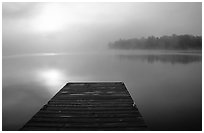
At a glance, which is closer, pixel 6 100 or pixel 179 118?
pixel 179 118

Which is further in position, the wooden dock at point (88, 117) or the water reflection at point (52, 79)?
the water reflection at point (52, 79)

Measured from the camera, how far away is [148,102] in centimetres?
995

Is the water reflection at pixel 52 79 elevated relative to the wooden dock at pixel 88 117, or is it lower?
lower

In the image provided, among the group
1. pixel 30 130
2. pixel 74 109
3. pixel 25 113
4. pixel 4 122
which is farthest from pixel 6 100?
pixel 30 130

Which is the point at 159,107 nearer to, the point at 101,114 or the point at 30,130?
the point at 101,114

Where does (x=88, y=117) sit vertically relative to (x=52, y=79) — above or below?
above

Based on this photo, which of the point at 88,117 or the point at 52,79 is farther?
the point at 52,79

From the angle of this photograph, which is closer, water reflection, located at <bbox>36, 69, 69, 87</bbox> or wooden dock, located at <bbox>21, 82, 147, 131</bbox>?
wooden dock, located at <bbox>21, 82, 147, 131</bbox>

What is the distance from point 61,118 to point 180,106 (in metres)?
6.92

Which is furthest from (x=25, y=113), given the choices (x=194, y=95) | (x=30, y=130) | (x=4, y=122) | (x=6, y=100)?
(x=194, y=95)

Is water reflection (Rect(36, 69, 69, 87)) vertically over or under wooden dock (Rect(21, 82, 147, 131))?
under

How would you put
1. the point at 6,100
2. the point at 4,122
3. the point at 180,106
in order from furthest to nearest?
1. the point at 6,100
2. the point at 180,106
3. the point at 4,122

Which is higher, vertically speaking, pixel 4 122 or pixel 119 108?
pixel 119 108

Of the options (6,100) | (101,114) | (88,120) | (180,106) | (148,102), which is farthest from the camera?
(6,100)
